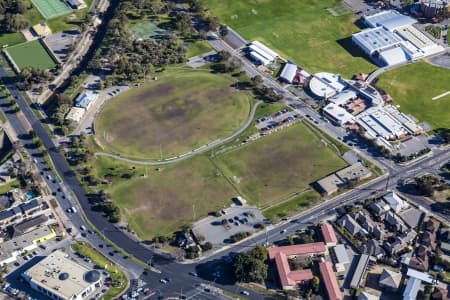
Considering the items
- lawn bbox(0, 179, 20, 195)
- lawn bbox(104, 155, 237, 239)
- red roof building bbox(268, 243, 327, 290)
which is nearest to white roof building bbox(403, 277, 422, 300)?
red roof building bbox(268, 243, 327, 290)

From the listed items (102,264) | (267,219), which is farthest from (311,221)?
(102,264)

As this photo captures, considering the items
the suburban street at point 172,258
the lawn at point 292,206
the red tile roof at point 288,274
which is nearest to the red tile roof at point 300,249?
the red tile roof at point 288,274

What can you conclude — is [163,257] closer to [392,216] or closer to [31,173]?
[31,173]

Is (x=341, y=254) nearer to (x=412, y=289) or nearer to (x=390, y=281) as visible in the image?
(x=390, y=281)

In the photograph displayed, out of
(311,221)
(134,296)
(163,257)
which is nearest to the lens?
(134,296)

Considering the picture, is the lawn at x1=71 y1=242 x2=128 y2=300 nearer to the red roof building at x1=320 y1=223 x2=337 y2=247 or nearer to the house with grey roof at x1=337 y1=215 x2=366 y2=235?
the red roof building at x1=320 y1=223 x2=337 y2=247

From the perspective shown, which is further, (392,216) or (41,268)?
(392,216)

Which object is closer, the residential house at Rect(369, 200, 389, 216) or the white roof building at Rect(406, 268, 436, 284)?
the white roof building at Rect(406, 268, 436, 284)
